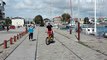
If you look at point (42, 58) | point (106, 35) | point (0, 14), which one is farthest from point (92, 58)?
point (0, 14)

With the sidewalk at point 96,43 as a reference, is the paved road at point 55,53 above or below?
above

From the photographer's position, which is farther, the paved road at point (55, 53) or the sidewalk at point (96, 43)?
the sidewalk at point (96, 43)

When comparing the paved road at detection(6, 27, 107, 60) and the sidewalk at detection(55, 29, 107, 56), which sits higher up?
the paved road at detection(6, 27, 107, 60)

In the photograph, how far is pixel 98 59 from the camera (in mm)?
15469

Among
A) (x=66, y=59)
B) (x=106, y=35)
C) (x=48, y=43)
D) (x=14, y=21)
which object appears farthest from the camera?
(x=14, y=21)

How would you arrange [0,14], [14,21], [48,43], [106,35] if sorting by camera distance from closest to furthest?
1. [48,43]
2. [106,35]
3. [0,14]
4. [14,21]

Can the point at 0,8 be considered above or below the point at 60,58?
above

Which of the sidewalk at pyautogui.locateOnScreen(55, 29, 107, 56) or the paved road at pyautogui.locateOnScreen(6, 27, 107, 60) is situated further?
the sidewalk at pyautogui.locateOnScreen(55, 29, 107, 56)

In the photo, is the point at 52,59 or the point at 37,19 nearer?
the point at 52,59

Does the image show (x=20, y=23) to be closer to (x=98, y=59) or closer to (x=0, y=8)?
(x=0, y=8)

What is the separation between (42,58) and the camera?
16.0 meters

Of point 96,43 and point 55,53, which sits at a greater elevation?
point 55,53

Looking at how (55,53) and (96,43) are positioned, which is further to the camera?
(96,43)

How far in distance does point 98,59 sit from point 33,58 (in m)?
3.65
